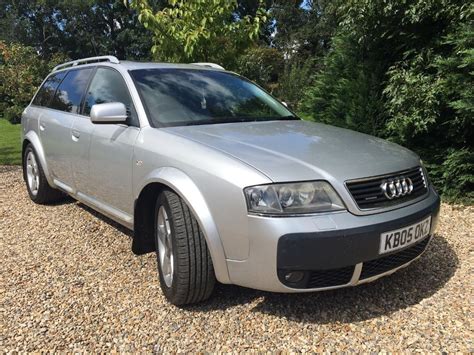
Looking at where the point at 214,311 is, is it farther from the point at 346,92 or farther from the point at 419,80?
the point at 346,92

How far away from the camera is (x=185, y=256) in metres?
2.53

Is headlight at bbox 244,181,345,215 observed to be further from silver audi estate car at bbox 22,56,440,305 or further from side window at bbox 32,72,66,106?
side window at bbox 32,72,66,106

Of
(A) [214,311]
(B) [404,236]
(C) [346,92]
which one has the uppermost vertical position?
(C) [346,92]

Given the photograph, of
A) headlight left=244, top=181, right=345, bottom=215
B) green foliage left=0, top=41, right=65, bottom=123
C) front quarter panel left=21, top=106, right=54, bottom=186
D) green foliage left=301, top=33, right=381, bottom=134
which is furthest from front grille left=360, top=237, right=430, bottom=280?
green foliage left=0, top=41, right=65, bottom=123

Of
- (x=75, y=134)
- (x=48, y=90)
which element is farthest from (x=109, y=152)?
(x=48, y=90)

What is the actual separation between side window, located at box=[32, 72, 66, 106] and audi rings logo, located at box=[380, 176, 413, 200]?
3.79 meters

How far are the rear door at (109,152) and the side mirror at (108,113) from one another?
13 centimetres

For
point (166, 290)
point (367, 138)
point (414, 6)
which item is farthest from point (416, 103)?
point (166, 290)

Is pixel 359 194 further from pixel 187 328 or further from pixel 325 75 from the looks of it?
pixel 325 75

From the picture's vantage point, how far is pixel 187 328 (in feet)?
8.44

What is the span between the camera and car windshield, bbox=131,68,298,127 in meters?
3.18

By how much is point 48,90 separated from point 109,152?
229cm

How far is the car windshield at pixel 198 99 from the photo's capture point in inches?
125

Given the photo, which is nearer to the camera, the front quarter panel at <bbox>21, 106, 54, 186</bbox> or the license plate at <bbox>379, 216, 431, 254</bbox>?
the license plate at <bbox>379, 216, 431, 254</bbox>
